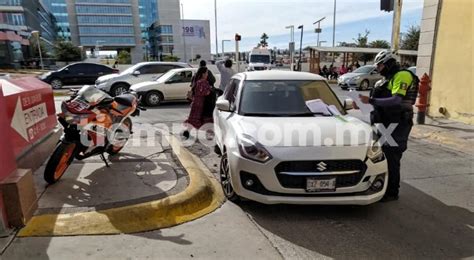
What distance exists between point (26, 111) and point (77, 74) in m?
17.2

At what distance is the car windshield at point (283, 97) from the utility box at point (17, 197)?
261cm

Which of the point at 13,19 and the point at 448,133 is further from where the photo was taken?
the point at 13,19

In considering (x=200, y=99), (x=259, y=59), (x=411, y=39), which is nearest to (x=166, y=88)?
(x=200, y=99)

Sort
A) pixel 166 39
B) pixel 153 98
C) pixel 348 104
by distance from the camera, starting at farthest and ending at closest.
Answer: pixel 166 39, pixel 153 98, pixel 348 104

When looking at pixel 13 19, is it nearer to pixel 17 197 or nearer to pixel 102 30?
pixel 102 30

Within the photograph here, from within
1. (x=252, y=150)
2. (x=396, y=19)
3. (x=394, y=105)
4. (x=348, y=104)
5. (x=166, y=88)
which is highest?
(x=396, y=19)

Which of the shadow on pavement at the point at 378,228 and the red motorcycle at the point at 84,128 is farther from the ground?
the red motorcycle at the point at 84,128

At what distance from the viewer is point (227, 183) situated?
13.9 ft

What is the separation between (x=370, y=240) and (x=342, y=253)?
1.36ft

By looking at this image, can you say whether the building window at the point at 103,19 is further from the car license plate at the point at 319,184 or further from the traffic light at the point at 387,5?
the car license plate at the point at 319,184

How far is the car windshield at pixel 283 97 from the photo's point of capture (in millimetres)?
4637

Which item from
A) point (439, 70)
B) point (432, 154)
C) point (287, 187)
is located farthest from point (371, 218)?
point (439, 70)

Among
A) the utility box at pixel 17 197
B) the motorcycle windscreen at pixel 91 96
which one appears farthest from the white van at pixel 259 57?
the utility box at pixel 17 197

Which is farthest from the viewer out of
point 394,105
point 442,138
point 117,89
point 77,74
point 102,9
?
point 102,9
